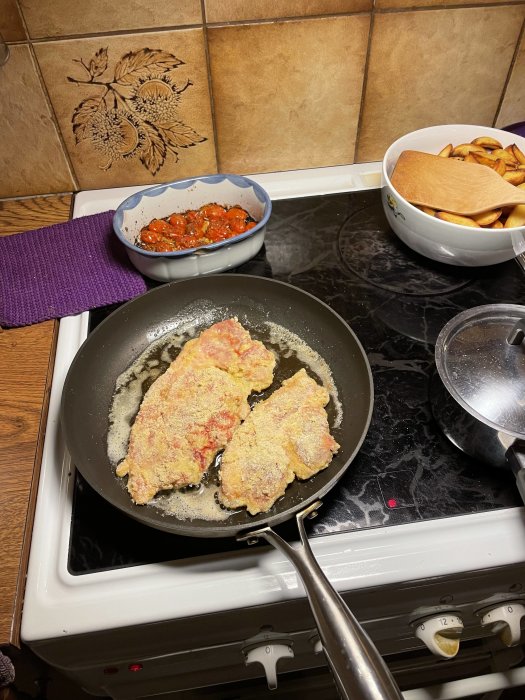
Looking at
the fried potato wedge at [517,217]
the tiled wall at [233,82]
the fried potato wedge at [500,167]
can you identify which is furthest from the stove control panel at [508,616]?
the tiled wall at [233,82]

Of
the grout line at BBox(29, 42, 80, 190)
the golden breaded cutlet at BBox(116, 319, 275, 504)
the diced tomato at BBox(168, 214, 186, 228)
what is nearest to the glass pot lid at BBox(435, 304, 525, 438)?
the golden breaded cutlet at BBox(116, 319, 275, 504)

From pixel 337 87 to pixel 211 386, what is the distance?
23.5 inches

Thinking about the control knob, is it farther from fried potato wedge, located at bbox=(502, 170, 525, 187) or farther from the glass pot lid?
fried potato wedge, located at bbox=(502, 170, 525, 187)

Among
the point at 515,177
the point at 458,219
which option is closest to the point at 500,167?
the point at 515,177

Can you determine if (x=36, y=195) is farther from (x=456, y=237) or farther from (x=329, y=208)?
(x=456, y=237)

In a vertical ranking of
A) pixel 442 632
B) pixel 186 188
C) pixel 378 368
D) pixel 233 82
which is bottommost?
pixel 442 632

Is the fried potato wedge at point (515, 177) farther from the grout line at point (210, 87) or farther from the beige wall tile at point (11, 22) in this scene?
the beige wall tile at point (11, 22)

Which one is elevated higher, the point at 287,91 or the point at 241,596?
the point at 287,91

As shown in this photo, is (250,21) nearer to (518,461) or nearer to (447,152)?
(447,152)

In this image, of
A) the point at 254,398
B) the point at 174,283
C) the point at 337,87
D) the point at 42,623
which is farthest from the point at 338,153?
the point at 42,623

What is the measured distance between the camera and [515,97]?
989mm

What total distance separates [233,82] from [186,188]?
20cm

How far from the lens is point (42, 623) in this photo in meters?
0.54

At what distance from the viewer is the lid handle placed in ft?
2.18
